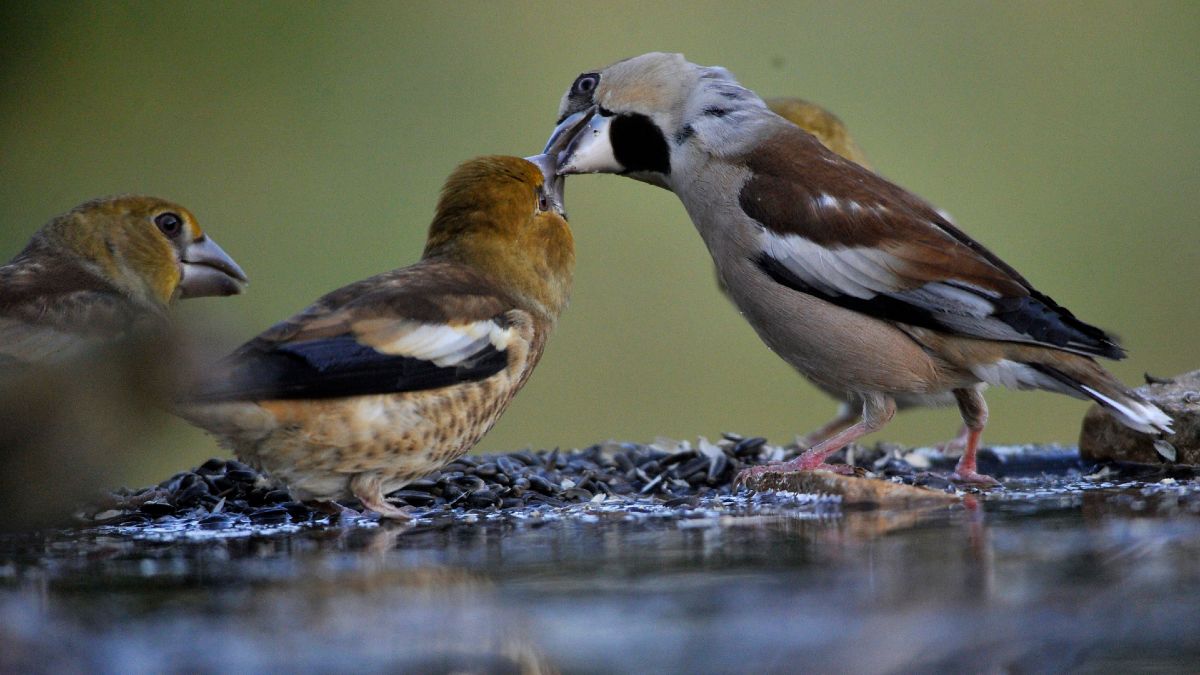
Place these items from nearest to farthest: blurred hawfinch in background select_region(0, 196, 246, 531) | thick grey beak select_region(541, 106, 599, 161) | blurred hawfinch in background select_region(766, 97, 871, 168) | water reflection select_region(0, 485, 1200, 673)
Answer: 1. water reflection select_region(0, 485, 1200, 673)
2. blurred hawfinch in background select_region(0, 196, 246, 531)
3. thick grey beak select_region(541, 106, 599, 161)
4. blurred hawfinch in background select_region(766, 97, 871, 168)

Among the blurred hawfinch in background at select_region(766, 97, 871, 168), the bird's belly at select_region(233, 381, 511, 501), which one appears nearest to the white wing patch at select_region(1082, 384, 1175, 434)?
the bird's belly at select_region(233, 381, 511, 501)

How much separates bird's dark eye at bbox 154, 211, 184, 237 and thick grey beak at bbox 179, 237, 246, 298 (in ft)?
0.22

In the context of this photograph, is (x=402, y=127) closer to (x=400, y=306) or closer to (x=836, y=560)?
(x=400, y=306)

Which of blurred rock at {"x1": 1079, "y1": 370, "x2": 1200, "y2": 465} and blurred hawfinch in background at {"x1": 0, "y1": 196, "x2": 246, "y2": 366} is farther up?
blurred hawfinch in background at {"x1": 0, "y1": 196, "x2": 246, "y2": 366}

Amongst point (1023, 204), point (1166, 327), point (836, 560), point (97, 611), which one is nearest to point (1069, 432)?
point (1166, 327)

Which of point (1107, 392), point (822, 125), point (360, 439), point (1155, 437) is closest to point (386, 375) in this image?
point (360, 439)

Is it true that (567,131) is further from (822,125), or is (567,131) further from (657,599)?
(657,599)

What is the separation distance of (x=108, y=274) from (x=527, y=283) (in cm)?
139

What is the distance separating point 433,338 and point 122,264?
128 cm

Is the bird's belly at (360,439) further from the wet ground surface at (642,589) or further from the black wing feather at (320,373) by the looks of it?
the wet ground surface at (642,589)

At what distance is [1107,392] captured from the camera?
3.75 meters

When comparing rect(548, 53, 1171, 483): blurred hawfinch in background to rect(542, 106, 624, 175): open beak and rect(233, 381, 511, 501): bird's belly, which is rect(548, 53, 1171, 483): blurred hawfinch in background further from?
rect(233, 381, 511, 501): bird's belly

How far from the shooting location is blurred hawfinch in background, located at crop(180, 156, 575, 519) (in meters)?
3.37

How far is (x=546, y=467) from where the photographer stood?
14.6 ft
